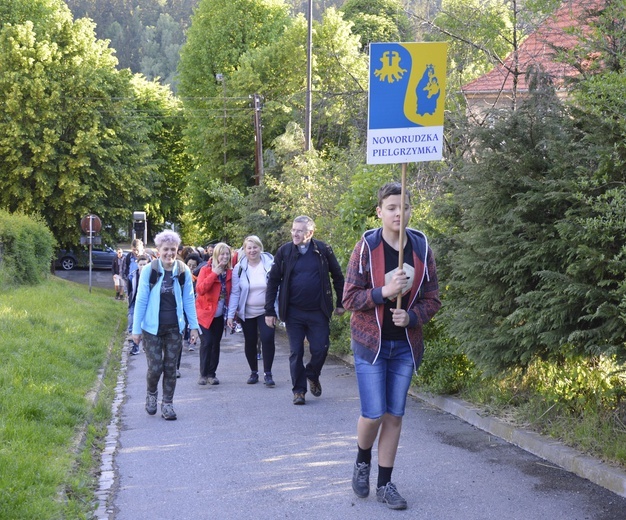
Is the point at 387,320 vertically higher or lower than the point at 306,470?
higher

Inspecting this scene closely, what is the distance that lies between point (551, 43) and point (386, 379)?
4.50 metres

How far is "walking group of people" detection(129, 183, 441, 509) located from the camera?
19.1ft

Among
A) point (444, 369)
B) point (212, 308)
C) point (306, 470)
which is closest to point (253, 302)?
point (212, 308)

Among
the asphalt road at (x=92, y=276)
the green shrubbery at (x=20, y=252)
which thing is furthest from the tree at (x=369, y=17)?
the green shrubbery at (x=20, y=252)

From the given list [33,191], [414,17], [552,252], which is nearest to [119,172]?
[33,191]

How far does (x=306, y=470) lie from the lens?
6.98 m

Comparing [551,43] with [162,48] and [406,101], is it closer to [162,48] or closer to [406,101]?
[406,101]

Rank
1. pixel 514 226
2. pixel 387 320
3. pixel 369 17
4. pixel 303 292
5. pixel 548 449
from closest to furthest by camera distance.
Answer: pixel 387 320, pixel 548 449, pixel 514 226, pixel 303 292, pixel 369 17

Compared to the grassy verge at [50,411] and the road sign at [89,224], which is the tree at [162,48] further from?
the grassy verge at [50,411]

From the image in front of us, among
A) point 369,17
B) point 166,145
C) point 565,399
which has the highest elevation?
point 369,17

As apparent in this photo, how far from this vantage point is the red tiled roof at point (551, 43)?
329 inches

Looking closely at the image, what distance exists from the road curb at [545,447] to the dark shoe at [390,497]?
4.98 feet

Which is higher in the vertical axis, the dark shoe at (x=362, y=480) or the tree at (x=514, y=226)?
the tree at (x=514, y=226)

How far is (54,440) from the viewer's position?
25.0ft
